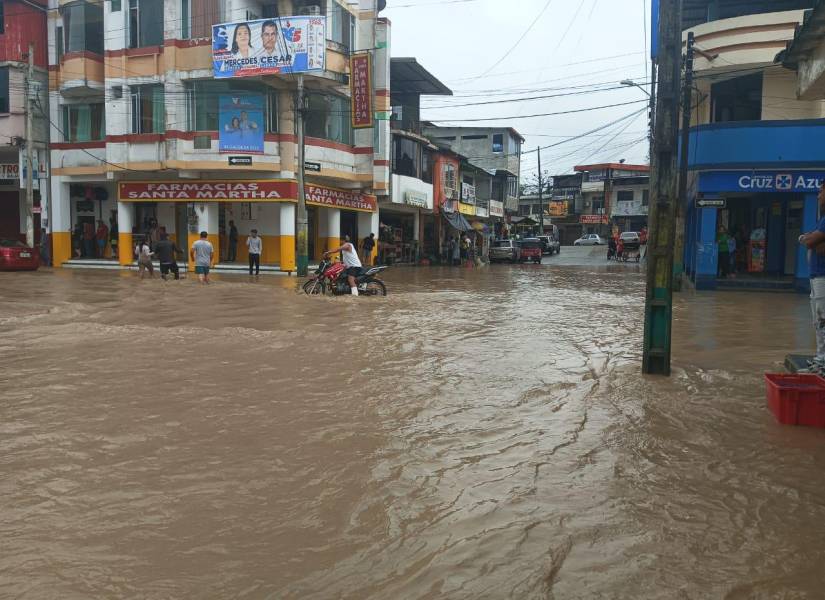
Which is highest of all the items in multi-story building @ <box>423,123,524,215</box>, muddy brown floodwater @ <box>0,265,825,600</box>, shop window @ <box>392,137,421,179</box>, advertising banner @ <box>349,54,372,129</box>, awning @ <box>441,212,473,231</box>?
multi-story building @ <box>423,123,524,215</box>

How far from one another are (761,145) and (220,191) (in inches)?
727

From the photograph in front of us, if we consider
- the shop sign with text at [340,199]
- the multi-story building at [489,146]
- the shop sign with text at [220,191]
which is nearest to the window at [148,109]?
the shop sign with text at [220,191]

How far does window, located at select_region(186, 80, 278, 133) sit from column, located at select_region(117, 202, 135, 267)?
4750 millimetres

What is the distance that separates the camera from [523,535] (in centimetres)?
400

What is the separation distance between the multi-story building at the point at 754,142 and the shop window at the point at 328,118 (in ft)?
42.8

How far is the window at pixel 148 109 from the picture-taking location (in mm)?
26922

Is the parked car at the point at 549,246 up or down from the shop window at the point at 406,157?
down

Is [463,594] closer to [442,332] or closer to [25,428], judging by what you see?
[25,428]

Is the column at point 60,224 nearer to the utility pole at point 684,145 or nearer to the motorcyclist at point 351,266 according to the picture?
the motorcyclist at point 351,266

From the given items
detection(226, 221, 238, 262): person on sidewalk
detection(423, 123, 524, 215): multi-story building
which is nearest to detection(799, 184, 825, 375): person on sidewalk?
detection(226, 221, 238, 262): person on sidewalk

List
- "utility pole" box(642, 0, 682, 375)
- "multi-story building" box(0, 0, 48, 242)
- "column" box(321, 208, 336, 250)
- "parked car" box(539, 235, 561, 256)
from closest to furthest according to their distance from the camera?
1. "utility pole" box(642, 0, 682, 375)
2. "multi-story building" box(0, 0, 48, 242)
3. "column" box(321, 208, 336, 250)
4. "parked car" box(539, 235, 561, 256)

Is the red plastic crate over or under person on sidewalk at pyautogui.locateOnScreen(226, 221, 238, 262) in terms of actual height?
under

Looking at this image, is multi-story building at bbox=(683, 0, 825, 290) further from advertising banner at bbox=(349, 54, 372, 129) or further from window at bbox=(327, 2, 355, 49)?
window at bbox=(327, 2, 355, 49)

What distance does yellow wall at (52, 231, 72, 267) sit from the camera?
29.9 meters
